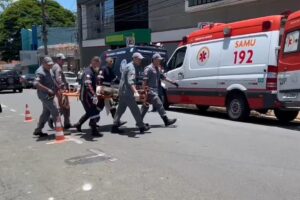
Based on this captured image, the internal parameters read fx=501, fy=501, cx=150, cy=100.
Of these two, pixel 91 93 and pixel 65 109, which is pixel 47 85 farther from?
pixel 65 109

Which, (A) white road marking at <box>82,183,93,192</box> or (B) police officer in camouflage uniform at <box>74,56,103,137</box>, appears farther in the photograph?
(B) police officer in camouflage uniform at <box>74,56,103,137</box>

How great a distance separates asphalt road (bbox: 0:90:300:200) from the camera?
6.09 metres

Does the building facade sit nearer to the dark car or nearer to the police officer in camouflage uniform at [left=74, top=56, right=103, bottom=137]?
the dark car

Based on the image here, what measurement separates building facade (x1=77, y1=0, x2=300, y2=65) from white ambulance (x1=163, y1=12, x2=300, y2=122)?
4.75 meters

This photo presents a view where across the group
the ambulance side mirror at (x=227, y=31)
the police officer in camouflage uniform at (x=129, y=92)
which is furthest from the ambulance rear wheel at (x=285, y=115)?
the police officer in camouflage uniform at (x=129, y=92)

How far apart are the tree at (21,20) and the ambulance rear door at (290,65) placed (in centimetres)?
6588

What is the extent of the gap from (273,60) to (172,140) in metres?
3.61

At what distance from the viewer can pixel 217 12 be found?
2616cm

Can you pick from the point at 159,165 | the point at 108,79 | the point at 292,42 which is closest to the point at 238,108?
the point at 292,42

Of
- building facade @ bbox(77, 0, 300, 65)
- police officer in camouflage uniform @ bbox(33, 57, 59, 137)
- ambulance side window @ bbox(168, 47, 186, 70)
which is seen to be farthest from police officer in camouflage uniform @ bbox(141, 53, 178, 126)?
building facade @ bbox(77, 0, 300, 65)

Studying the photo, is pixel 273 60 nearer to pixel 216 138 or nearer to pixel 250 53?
pixel 250 53

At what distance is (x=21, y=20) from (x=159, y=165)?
7285 centimetres

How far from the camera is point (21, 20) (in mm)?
76375

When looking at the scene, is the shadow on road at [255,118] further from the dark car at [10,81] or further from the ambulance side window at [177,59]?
the dark car at [10,81]
